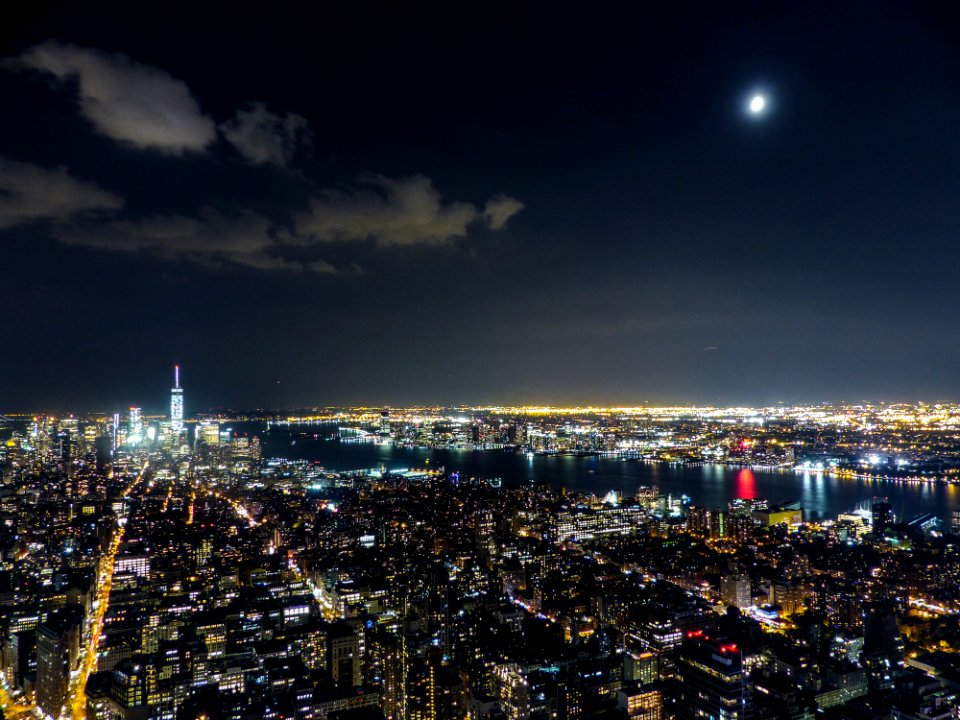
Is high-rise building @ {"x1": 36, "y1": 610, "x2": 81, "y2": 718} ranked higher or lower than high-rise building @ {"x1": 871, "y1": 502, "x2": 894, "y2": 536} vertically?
lower

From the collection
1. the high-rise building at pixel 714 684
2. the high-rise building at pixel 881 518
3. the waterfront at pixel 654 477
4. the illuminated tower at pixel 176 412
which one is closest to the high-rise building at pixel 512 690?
the high-rise building at pixel 714 684

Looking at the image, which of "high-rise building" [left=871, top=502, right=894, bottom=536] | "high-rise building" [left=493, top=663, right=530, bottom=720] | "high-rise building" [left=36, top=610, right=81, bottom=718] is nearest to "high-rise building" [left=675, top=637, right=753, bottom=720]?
"high-rise building" [left=493, top=663, right=530, bottom=720]

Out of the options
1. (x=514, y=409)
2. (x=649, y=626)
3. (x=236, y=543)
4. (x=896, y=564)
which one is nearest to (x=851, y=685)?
(x=649, y=626)

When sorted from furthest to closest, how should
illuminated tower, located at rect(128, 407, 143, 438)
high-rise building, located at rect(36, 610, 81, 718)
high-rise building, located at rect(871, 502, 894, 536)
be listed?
illuminated tower, located at rect(128, 407, 143, 438)
high-rise building, located at rect(871, 502, 894, 536)
high-rise building, located at rect(36, 610, 81, 718)

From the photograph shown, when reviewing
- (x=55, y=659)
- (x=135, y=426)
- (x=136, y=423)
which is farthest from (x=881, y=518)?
(x=136, y=423)

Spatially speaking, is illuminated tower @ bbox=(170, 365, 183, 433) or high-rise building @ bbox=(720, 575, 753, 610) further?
illuminated tower @ bbox=(170, 365, 183, 433)

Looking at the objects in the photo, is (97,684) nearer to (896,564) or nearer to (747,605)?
(747,605)

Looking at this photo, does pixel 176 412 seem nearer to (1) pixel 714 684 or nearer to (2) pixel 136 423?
(2) pixel 136 423

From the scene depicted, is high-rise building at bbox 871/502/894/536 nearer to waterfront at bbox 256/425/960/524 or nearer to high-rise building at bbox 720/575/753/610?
waterfront at bbox 256/425/960/524

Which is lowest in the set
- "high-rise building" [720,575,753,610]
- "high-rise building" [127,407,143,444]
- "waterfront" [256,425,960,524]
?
"high-rise building" [720,575,753,610]
